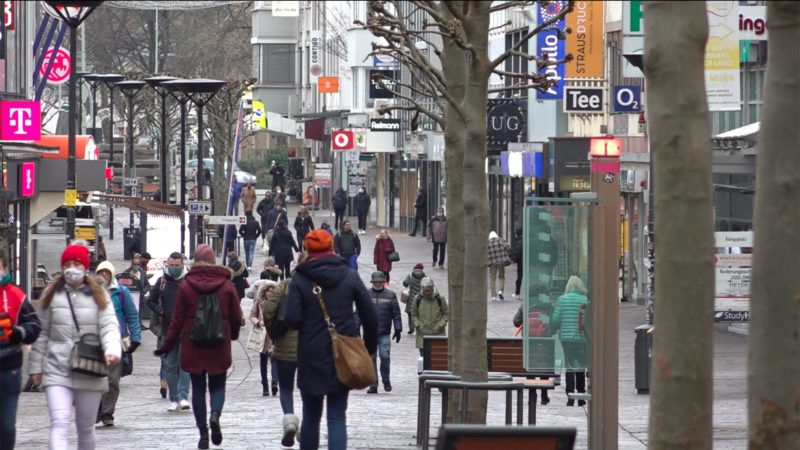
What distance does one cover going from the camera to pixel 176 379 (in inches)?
690

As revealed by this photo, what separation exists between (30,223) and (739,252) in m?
13.5

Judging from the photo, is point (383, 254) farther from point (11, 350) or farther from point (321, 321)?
point (11, 350)

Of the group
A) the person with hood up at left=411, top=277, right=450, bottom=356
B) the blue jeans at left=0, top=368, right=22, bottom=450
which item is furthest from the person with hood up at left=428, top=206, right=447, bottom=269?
the blue jeans at left=0, top=368, right=22, bottom=450

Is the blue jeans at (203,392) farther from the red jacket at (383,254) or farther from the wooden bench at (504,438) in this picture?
the red jacket at (383,254)

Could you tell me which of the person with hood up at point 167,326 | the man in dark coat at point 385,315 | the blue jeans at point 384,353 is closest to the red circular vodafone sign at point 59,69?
the man in dark coat at point 385,315

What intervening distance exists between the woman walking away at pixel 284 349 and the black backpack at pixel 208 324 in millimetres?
346

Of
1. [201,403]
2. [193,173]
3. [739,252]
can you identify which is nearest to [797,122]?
[201,403]

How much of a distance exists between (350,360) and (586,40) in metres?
28.1

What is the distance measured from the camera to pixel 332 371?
36.1ft

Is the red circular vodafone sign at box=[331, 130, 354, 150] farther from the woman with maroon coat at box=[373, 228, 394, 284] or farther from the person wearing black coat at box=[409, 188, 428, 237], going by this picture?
the woman with maroon coat at box=[373, 228, 394, 284]

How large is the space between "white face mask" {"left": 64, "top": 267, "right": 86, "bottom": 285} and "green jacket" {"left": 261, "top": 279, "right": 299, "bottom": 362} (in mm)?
1982

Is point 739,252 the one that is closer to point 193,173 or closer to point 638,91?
point 638,91

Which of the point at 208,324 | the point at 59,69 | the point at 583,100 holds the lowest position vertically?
the point at 208,324

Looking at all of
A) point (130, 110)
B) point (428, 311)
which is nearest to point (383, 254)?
point (130, 110)
